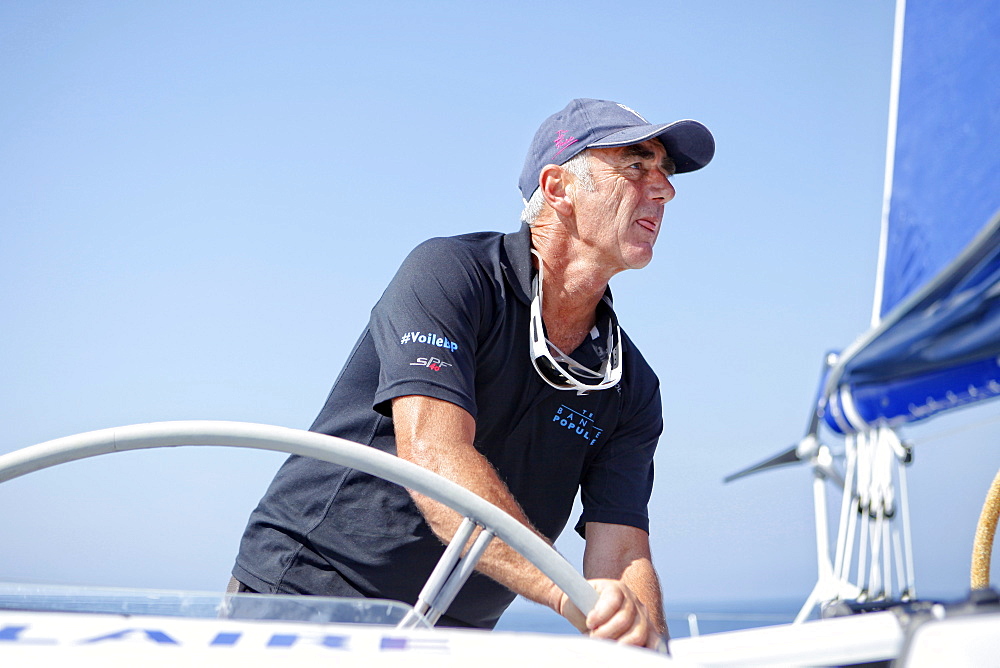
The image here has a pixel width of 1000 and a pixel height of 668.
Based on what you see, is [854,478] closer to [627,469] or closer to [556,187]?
[627,469]

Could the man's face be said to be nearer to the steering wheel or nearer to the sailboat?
the sailboat

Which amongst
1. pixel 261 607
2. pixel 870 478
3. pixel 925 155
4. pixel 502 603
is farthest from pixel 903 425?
pixel 261 607

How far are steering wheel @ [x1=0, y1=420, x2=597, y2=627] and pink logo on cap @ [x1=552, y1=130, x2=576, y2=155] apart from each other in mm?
1506

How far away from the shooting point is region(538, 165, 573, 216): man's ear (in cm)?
238

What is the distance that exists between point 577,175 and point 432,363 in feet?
2.87

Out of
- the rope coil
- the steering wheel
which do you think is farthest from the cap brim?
the steering wheel

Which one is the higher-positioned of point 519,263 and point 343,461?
point 519,263

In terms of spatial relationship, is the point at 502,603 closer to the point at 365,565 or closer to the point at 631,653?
the point at 365,565

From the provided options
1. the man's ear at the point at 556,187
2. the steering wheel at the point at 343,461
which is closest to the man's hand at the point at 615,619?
the steering wheel at the point at 343,461

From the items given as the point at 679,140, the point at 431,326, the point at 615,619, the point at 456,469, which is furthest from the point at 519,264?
the point at 615,619

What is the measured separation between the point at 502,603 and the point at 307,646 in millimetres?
1536

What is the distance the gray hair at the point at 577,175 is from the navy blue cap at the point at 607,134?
17 mm

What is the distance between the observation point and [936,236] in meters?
2.99

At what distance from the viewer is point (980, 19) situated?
3.07 metres
